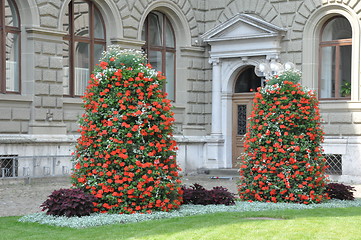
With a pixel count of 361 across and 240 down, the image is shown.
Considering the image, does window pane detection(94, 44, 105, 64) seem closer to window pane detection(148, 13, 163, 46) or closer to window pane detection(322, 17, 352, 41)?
window pane detection(148, 13, 163, 46)

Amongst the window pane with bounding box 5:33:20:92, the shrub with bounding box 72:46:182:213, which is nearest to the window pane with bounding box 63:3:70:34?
the window pane with bounding box 5:33:20:92

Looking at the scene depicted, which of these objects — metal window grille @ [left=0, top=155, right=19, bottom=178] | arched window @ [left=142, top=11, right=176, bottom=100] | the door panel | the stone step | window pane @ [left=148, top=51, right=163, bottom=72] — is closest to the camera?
metal window grille @ [left=0, top=155, right=19, bottom=178]

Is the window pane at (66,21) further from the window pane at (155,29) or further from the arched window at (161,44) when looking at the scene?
the window pane at (155,29)

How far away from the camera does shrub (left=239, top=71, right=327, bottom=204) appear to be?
593 inches

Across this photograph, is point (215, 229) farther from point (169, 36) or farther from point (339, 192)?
point (169, 36)

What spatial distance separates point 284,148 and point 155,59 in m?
12.0

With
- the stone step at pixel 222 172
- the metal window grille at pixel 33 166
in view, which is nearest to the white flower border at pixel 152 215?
the metal window grille at pixel 33 166

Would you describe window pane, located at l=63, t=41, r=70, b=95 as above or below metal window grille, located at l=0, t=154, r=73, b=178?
above

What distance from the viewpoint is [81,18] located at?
2370cm

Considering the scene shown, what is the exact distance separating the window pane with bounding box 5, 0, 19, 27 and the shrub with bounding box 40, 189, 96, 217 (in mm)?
10040

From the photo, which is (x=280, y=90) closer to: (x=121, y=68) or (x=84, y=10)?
(x=121, y=68)

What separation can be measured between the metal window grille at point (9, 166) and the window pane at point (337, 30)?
34.2ft

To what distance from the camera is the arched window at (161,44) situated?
26094mm

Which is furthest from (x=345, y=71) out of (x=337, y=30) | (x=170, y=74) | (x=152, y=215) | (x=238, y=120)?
(x=152, y=215)
